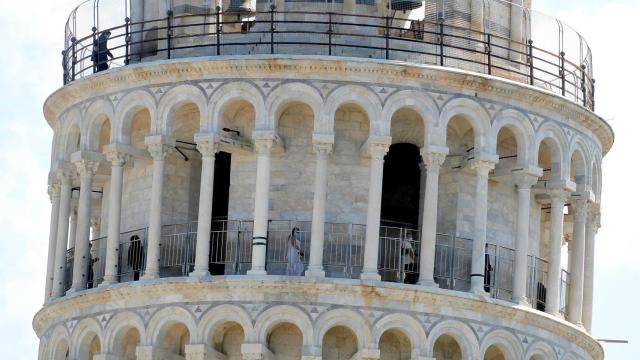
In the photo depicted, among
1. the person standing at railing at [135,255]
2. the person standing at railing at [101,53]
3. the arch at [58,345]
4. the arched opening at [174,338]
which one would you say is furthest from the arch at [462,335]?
the person standing at railing at [101,53]

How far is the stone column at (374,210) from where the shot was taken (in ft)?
189

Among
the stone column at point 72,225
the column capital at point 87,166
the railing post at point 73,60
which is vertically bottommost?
the stone column at point 72,225

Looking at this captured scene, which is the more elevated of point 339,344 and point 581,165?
point 581,165

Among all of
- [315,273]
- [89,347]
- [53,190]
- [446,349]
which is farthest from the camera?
[53,190]

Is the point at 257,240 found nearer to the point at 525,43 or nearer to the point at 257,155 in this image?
the point at 257,155

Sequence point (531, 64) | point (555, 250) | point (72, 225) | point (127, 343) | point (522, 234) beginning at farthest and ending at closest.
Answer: point (72, 225) → point (531, 64) → point (555, 250) → point (522, 234) → point (127, 343)

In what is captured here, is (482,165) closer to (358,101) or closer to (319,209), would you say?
(358,101)

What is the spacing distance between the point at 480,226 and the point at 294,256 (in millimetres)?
3673

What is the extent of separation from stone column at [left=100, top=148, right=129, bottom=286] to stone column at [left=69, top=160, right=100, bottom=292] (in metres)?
0.87

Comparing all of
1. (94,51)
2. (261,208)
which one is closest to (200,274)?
(261,208)

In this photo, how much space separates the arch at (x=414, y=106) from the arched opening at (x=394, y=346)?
3691 mm

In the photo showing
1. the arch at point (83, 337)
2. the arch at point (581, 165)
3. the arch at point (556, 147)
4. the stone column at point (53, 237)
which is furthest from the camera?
the stone column at point (53, 237)

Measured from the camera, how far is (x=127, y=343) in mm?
59125

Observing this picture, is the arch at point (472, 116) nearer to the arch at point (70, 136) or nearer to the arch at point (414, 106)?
the arch at point (414, 106)
